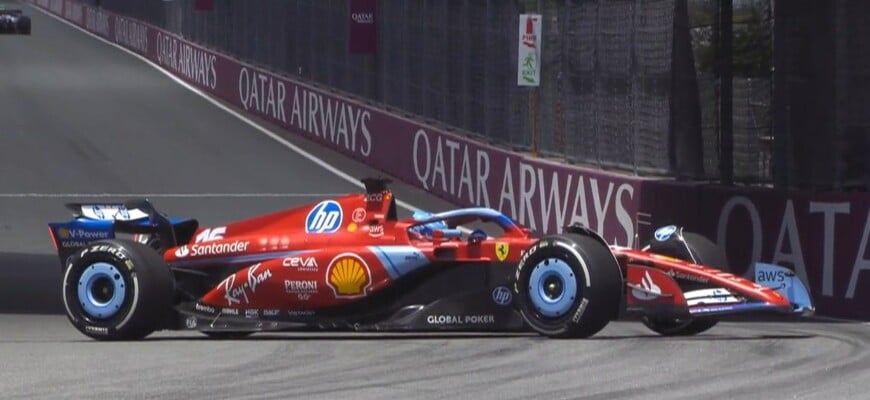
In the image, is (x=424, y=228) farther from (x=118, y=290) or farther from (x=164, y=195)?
(x=164, y=195)

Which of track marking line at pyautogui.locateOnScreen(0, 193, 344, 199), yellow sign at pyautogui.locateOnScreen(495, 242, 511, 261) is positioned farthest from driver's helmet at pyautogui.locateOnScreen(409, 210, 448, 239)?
track marking line at pyautogui.locateOnScreen(0, 193, 344, 199)

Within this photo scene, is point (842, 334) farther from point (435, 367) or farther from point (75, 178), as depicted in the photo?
point (75, 178)

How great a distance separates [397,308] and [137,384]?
2709 mm

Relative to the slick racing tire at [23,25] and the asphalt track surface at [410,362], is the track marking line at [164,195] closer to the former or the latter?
the asphalt track surface at [410,362]

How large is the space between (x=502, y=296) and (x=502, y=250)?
0.30 metres

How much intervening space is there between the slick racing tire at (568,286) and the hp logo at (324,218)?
1456mm

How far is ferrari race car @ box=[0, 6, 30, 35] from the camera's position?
204 ft

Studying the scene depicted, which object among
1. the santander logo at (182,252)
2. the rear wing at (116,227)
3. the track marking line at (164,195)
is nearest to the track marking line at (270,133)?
the track marking line at (164,195)

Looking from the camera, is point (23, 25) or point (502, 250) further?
point (23, 25)

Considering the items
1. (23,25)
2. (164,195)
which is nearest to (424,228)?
(164,195)

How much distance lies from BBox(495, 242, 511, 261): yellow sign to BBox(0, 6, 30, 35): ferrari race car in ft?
173

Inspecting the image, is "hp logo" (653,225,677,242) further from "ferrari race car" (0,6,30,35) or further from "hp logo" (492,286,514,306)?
"ferrari race car" (0,6,30,35)

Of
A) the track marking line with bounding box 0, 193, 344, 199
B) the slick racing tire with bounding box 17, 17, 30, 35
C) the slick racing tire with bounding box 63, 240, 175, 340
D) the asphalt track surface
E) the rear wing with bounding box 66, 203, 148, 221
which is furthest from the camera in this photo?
the slick racing tire with bounding box 17, 17, 30, 35

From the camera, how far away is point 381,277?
1191 centimetres
